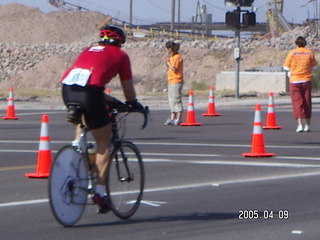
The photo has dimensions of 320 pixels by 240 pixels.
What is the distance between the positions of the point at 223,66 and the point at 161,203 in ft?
178

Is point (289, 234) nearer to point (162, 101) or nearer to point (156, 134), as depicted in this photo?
point (156, 134)

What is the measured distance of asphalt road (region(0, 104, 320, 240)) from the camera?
8.30 metres

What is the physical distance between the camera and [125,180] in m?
9.01

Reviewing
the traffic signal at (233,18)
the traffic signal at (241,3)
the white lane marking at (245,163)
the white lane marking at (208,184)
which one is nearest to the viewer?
the white lane marking at (208,184)

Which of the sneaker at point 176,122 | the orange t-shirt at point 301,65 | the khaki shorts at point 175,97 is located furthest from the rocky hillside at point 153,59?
the orange t-shirt at point 301,65

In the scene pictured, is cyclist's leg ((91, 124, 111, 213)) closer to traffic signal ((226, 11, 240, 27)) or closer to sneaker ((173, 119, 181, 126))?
sneaker ((173, 119, 181, 126))

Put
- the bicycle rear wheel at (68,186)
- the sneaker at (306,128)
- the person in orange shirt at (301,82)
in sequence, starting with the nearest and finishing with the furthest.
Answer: the bicycle rear wheel at (68,186), the person in orange shirt at (301,82), the sneaker at (306,128)

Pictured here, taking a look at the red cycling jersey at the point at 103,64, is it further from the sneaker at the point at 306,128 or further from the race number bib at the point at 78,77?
the sneaker at the point at 306,128

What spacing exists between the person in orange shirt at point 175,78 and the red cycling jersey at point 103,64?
1177cm

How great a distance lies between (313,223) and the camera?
8648 millimetres

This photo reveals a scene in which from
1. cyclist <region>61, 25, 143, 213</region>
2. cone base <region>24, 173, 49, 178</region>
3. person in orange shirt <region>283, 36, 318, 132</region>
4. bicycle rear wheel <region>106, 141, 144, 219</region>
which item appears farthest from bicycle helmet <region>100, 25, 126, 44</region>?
person in orange shirt <region>283, 36, 318, 132</region>

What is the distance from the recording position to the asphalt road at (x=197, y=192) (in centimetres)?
830

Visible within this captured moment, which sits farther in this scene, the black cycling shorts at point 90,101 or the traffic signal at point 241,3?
the traffic signal at point 241,3

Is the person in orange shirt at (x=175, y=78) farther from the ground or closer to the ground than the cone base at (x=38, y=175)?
farther from the ground
